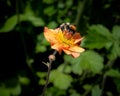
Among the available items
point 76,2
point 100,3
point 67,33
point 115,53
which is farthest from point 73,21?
point 67,33

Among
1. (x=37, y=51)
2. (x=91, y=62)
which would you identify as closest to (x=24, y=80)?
(x=37, y=51)

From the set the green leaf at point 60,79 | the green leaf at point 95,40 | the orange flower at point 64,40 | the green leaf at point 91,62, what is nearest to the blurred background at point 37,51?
the green leaf at point 60,79

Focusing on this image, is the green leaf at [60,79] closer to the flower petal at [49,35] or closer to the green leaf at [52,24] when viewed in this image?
the green leaf at [52,24]

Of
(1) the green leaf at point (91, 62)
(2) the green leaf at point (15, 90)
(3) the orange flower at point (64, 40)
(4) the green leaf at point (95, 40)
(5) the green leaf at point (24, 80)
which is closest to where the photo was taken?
(3) the orange flower at point (64, 40)

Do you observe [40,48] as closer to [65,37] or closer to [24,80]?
[24,80]

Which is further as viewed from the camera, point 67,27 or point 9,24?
point 9,24

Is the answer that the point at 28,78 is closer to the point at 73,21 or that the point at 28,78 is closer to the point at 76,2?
the point at 73,21
